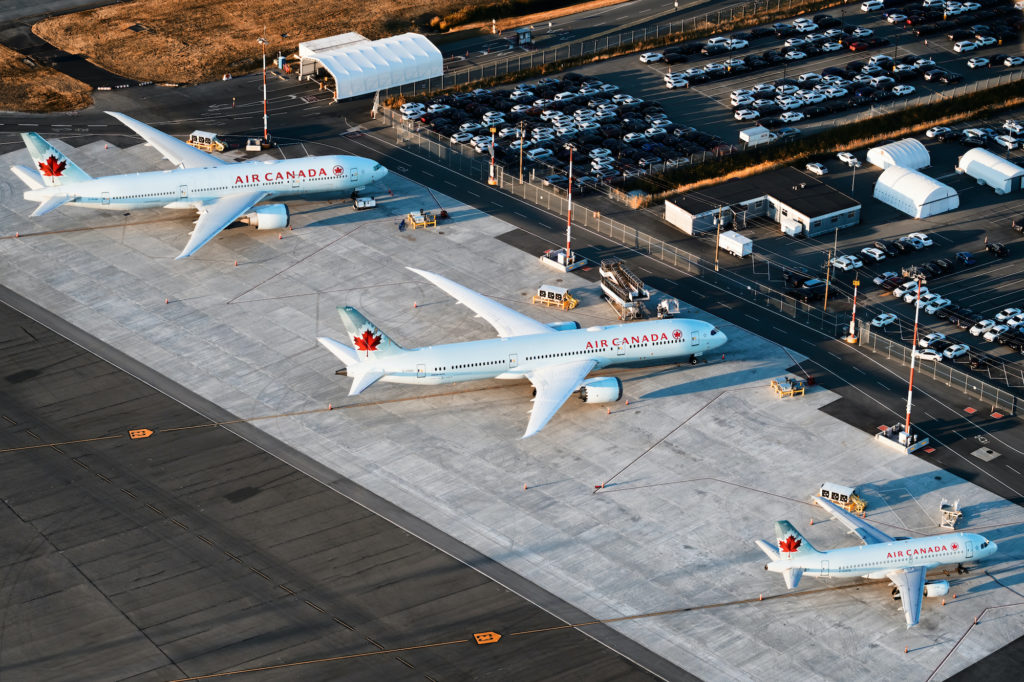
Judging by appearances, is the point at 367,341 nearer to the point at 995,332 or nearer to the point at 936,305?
the point at 936,305

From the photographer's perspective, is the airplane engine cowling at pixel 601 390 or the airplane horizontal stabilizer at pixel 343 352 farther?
the airplane engine cowling at pixel 601 390

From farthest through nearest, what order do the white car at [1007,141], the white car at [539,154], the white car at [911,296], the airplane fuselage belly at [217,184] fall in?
the white car at [1007,141]
the white car at [539,154]
the airplane fuselage belly at [217,184]
the white car at [911,296]

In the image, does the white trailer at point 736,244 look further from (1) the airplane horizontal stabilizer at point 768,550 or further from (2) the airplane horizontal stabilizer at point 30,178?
(2) the airplane horizontal stabilizer at point 30,178

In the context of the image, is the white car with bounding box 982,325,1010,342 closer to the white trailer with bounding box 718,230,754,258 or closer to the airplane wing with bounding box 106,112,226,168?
the white trailer with bounding box 718,230,754,258

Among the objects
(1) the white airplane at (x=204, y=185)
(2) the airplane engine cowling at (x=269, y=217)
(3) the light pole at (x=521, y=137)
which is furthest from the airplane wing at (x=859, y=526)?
(2) the airplane engine cowling at (x=269, y=217)

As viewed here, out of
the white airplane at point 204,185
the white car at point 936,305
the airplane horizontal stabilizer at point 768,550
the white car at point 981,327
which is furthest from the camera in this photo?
the white airplane at point 204,185

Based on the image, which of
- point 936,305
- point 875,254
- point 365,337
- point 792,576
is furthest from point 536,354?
point 875,254
